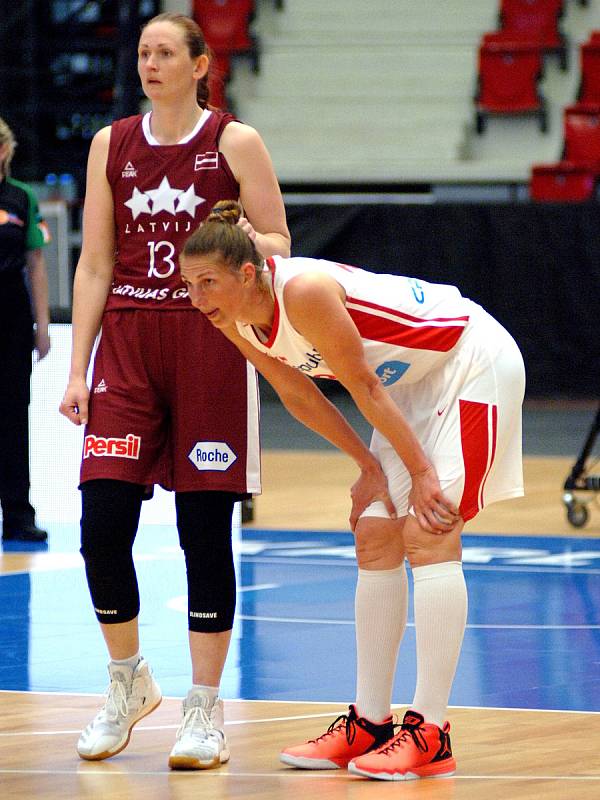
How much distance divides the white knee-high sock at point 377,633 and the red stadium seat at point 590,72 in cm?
1222

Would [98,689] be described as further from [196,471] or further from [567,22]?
[567,22]

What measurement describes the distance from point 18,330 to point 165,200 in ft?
12.4

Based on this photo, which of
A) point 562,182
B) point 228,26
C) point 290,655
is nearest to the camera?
point 290,655

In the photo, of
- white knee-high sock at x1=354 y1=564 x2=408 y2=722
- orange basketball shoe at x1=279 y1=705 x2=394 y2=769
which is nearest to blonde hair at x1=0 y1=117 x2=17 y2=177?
white knee-high sock at x1=354 y1=564 x2=408 y2=722

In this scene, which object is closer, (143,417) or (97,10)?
(143,417)

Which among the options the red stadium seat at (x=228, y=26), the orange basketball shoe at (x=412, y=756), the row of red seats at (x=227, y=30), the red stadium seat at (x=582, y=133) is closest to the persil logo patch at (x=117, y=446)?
the orange basketball shoe at (x=412, y=756)

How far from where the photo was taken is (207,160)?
3.92m

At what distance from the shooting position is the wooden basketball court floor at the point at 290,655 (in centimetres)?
368

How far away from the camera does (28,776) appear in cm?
370

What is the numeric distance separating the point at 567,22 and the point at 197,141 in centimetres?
1284

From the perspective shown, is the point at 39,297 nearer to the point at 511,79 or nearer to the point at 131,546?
the point at 131,546

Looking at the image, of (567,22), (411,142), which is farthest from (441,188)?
(567,22)

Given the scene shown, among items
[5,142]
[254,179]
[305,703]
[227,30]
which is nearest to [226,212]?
[254,179]

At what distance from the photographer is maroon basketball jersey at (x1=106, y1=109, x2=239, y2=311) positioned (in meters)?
3.92
